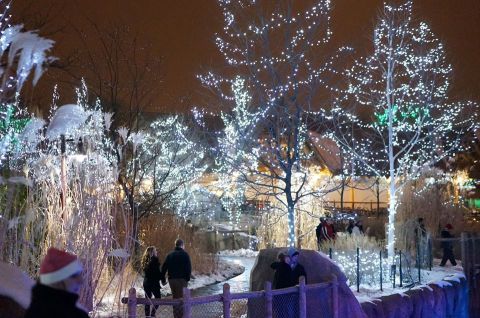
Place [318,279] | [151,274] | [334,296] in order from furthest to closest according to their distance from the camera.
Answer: [151,274], [318,279], [334,296]

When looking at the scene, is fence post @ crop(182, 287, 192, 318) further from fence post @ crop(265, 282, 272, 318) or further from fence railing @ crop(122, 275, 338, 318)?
fence post @ crop(265, 282, 272, 318)

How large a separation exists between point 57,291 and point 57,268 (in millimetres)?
142

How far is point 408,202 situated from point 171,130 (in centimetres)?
890

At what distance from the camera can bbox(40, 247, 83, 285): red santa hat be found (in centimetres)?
378

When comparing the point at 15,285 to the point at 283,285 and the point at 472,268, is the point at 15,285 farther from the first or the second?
the point at 472,268

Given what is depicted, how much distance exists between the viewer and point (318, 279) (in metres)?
10.3

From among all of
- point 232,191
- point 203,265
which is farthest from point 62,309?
point 232,191

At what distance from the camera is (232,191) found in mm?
29516

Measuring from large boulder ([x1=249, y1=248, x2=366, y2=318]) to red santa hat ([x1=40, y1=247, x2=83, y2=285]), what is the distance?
5220 millimetres

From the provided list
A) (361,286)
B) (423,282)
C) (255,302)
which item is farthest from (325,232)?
(255,302)

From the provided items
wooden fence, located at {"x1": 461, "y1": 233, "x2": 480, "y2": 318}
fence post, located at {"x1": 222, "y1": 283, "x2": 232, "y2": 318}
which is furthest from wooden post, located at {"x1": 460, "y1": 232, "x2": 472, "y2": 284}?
fence post, located at {"x1": 222, "y1": 283, "x2": 232, "y2": 318}

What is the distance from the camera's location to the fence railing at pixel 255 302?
756 cm

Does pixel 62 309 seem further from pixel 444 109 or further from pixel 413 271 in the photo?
pixel 444 109

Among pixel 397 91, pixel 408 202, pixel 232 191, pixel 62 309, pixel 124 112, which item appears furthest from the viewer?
pixel 232 191
